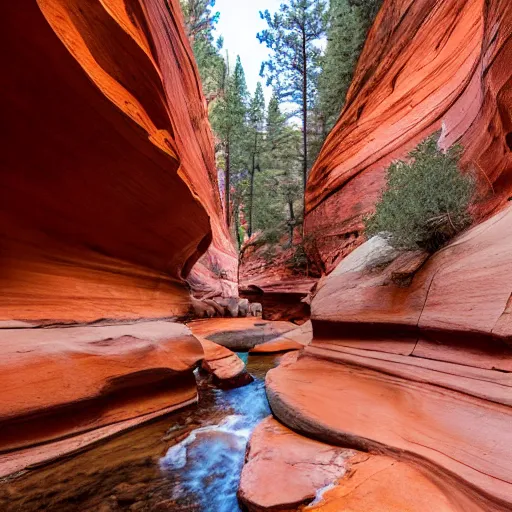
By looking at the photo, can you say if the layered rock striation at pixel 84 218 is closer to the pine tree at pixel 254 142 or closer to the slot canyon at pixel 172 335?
the slot canyon at pixel 172 335

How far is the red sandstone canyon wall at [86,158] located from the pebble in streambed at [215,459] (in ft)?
8.01

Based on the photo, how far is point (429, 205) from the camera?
414cm

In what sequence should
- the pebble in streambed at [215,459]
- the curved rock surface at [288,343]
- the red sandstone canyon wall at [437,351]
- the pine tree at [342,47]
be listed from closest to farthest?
1. the red sandstone canyon wall at [437,351]
2. the pebble in streambed at [215,459]
3. the curved rock surface at [288,343]
4. the pine tree at [342,47]

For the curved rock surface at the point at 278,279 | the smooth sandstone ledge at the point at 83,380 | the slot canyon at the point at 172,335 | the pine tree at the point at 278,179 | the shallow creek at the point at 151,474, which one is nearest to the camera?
the slot canyon at the point at 172,335

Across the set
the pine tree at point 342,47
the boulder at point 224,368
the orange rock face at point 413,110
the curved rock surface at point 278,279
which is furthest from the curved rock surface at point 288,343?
the pine tree at point 342,47

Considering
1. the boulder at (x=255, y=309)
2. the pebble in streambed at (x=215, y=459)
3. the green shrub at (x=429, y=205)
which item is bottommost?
the pebble in streambed at (x=215, y=459)

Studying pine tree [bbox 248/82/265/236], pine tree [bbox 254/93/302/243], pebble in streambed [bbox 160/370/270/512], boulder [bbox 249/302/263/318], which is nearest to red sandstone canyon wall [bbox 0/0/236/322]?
pebble in streambed [bbox 160/370/270/512]

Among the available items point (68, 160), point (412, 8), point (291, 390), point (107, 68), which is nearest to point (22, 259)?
point (68, 160)

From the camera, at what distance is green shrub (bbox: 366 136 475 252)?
4105 millimetres

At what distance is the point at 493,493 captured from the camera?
161cm

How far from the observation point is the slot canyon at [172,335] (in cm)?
226

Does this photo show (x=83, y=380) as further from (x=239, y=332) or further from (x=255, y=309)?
(x=255, y=309)

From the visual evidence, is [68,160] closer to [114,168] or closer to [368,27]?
[114,168]

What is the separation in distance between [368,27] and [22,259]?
14.9m
